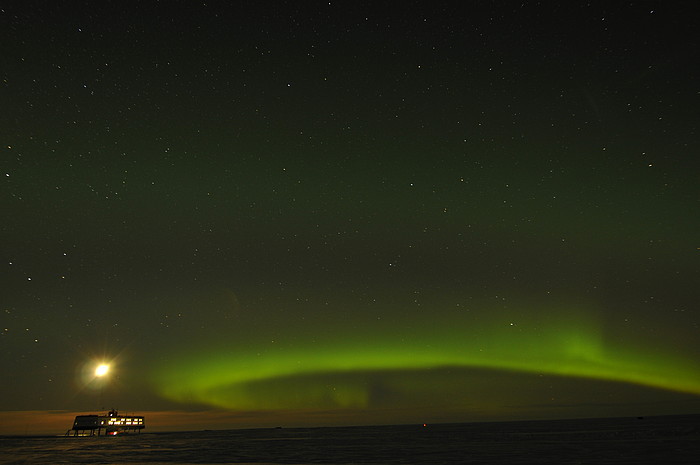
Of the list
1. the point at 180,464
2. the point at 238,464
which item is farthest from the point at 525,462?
the point at 180,464

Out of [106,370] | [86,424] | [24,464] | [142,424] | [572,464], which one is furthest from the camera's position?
[142,424]

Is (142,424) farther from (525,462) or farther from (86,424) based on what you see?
(525,462)

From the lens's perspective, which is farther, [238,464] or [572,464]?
[238,464]

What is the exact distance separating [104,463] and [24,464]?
705 centimetres

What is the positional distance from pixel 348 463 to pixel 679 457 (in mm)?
23081

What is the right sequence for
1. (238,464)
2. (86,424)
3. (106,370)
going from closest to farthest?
(238,464)
(106,370)
(86,424)

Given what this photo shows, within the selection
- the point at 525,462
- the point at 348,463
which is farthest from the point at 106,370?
the point at 525,462

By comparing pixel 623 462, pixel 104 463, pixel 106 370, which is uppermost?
pixel 106 370

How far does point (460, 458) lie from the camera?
44.6 m

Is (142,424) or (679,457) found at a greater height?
(142,424)

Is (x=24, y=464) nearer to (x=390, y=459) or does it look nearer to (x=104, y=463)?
(x=104, y=463)

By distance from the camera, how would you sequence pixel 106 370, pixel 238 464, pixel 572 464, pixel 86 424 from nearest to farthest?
pixel 572 464 → pixel 238 464 → pixel 106 370 → pixel 86 424

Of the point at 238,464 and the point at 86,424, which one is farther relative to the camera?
the point at 86,424

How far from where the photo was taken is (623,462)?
128 feet
